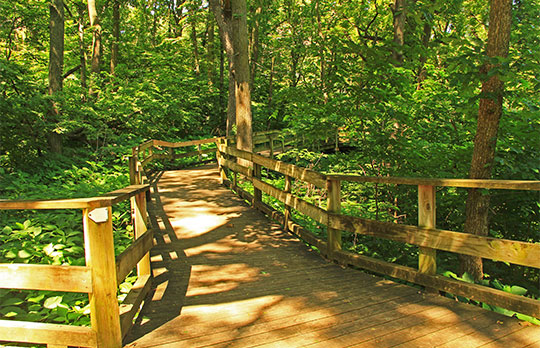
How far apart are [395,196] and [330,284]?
3161 mm

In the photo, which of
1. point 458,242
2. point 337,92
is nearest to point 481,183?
point 458,242

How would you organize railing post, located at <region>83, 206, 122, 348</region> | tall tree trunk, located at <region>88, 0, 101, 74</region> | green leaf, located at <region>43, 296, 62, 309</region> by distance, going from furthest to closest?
tall tree trunk, located at <region>88, 0, 101, 74</region> → green leaf, located at <region>43, 296, 62, 309</region> → railing post, located at <region>83, 206, 122, 348</region>

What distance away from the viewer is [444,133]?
7.00 meters

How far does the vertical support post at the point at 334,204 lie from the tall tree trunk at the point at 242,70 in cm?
595

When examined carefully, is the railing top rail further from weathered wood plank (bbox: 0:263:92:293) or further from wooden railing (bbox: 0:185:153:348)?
weathered wood plank (bbox: 0:263:92:293)

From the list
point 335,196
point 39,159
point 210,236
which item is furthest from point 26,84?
point 335,196

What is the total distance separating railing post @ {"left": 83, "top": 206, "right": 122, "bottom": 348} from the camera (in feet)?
8.30

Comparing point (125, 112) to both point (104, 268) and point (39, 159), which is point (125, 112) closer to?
point (39, 159)

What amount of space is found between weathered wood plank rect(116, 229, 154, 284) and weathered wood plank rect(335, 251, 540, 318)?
246 cm

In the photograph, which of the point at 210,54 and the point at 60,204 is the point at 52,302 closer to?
the point at 60,204

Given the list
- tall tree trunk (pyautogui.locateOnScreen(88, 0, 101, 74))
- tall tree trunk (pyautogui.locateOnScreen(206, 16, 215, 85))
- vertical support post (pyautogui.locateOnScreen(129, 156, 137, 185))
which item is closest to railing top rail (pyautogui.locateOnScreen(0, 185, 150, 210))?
vertical support post (pyautogui.locateOnScreen(129, 156, 137, 185))

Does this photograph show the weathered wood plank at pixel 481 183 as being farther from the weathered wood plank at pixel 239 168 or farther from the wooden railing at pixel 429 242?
the weathered wood plank at pixel 239 168

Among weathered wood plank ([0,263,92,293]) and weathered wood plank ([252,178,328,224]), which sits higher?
weathered wood plank ([0,263,92,293])

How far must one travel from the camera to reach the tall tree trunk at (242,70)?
9.81m
